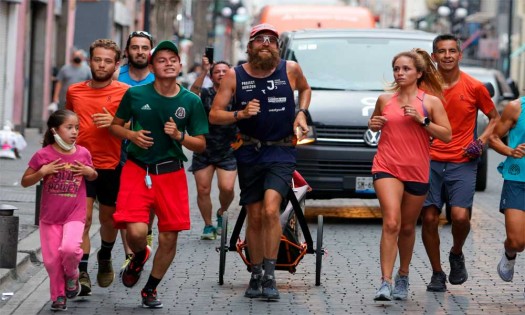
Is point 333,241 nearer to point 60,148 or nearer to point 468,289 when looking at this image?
point 468,289

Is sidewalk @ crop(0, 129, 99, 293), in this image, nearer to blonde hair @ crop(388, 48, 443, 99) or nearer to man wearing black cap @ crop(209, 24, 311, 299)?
man wearing black cap @ crop(209, 24, 311, 299)

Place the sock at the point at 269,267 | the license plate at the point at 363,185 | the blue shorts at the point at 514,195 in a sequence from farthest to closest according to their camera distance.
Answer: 1. the license plate at the point at 363,185
2. the sock at the point at 269,267
3. the blue shorts at the point at 514,195

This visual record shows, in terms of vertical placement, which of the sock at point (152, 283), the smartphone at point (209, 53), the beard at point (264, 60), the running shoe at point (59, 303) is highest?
the smartphone at point (209, 53)

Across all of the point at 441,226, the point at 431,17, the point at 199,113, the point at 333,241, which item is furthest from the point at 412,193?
the point at 431,17

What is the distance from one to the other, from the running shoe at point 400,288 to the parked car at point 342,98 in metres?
5.24

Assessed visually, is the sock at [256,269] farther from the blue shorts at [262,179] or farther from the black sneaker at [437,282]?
the black sneaker at [437,282]

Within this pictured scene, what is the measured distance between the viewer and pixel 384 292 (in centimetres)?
990

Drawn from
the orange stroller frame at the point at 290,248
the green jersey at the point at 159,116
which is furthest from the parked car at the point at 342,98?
the green jersey at the point at 159,116

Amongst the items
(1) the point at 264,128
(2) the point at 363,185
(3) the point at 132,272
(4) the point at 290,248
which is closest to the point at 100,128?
(3) the point at 132,272

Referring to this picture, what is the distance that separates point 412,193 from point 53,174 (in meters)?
2.44

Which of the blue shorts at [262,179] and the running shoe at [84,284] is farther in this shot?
the blue shorts at [262,179]

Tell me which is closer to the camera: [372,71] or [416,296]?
[416,296]

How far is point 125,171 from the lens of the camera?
31.7ft

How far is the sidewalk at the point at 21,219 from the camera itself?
36.0 feet
